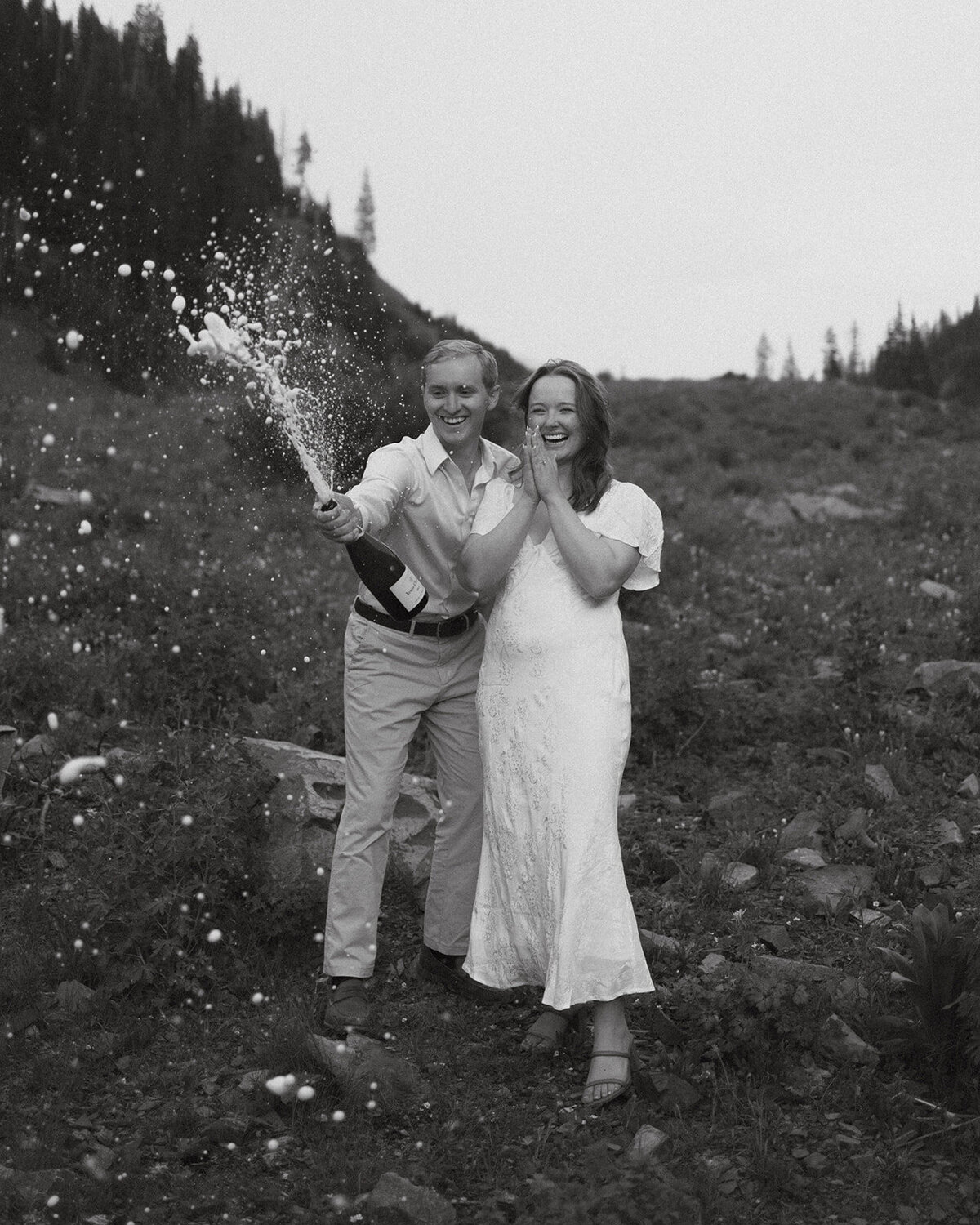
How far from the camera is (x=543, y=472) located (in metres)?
4.15

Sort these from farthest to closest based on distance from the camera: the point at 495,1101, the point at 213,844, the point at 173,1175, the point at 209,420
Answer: the point at 209,420 < the point at 213,844 < the point at 495,1101 < the point at 173,1175

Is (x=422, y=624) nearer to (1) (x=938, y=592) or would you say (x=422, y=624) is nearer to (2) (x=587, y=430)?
(2) (x=587, y=430)

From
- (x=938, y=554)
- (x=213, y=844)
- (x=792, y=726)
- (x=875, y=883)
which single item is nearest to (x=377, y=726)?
(x=213, y=844)

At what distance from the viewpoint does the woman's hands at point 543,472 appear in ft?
13.6

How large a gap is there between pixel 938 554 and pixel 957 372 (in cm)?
1880

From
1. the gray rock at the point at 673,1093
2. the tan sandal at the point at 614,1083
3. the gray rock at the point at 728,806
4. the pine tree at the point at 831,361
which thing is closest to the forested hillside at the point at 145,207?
the gray rock at the point at 728,806

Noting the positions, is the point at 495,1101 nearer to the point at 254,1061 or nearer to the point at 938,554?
the point at 254,1061

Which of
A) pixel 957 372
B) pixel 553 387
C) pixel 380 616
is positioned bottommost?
pixel 380 616

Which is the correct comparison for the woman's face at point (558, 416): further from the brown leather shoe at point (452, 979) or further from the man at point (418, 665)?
the brown leather shoe at point (452, 979)

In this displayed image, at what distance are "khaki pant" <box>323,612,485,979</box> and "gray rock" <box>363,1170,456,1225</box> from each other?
4.32 feet

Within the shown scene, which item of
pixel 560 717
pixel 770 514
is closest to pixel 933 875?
pixel 560 717

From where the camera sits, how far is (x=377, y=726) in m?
4.70

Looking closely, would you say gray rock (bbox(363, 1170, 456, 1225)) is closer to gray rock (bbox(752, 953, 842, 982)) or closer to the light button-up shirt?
gray rock (bbox(752, 953, 842, 982))

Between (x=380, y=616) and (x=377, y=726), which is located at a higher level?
(x=380, y=616)
